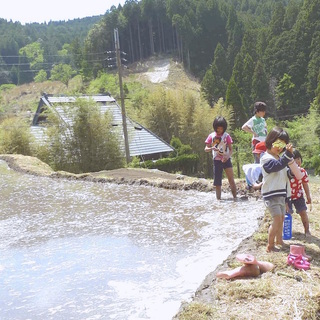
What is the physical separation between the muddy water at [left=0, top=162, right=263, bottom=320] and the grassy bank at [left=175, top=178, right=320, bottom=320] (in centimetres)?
23

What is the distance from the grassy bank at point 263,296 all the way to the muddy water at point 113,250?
9.2 inches

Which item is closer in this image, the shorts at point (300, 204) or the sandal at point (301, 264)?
the sandal at point (301, 264)

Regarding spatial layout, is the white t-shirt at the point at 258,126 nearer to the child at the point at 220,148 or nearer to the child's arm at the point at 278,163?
the child at the point at 220,148

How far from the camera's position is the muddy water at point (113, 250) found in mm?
3297

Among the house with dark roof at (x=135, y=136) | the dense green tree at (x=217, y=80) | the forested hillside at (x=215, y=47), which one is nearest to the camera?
the house with dark roof at (x=135, y=136)

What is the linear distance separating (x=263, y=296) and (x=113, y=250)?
6.62 ft

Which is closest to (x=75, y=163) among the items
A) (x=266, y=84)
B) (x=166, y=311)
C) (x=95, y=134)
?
(x=95, y=134)

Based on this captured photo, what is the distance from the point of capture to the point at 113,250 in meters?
4.52

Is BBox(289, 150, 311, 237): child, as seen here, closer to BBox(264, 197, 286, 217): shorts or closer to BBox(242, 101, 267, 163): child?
BBox(264, 197, 286, 217): shorts

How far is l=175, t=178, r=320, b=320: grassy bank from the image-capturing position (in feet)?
8.93

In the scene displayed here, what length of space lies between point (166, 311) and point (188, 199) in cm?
371

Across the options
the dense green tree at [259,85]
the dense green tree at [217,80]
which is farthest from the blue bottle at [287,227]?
the dense green tree at [217,80]

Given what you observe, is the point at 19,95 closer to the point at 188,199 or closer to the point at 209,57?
the point at 209,57

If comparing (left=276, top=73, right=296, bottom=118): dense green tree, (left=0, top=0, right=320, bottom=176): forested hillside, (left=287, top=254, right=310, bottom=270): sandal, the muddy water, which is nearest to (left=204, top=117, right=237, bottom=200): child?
the muddy water
